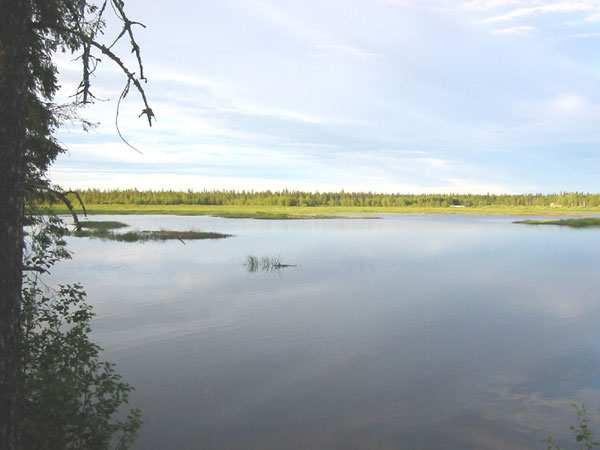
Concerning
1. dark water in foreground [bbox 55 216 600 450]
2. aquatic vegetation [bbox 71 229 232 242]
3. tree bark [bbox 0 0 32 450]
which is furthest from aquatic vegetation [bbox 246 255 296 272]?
tree bark [bbox 0 0 32 450]

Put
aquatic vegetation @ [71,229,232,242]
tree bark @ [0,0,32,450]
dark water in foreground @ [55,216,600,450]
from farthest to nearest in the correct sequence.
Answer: aquatic vegetation @ [71,229,232,242], dark water in foreground @ [55,216,600,450], tree bark @ [0,0,32,450]

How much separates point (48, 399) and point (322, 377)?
9.88 m

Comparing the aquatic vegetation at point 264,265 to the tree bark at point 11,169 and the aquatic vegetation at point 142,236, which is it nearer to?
the aquatic vegetation at point 142,236

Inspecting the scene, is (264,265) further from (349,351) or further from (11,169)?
(11,169)

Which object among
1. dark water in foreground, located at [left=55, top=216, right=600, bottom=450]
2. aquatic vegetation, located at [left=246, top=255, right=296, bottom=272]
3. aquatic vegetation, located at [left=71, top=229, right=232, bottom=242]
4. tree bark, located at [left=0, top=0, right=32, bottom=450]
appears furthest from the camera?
aquatic vegetation, located at [left=71, top=229, right=232, bottom=242]

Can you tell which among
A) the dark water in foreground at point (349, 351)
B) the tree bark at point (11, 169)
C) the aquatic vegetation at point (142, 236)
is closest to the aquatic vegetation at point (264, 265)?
the dark water in foreground at point (349, 351)

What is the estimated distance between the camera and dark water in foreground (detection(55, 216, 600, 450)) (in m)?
13.3

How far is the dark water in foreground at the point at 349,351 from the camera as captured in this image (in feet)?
43.5

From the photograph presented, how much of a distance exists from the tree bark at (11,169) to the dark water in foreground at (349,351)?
6818mm

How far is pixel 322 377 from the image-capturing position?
16.9 m

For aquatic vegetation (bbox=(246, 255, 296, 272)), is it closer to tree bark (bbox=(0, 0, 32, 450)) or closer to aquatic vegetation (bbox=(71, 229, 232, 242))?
aquatic vegetation (bbox=(71, 229, 232, 242))

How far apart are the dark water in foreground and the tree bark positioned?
6.82 meters

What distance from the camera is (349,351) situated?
19.9m

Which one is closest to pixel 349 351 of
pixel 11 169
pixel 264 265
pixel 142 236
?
pixel 11 169
